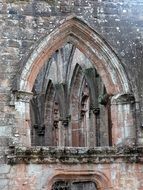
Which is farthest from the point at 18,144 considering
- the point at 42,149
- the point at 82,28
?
the point at 82,28

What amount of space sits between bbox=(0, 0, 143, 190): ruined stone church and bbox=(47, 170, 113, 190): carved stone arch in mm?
21

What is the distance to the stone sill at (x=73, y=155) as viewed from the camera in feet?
38.8

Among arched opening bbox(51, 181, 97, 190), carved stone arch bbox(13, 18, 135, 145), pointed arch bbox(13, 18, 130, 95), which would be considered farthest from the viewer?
arched opening bbox(51, 181, 97, 190)

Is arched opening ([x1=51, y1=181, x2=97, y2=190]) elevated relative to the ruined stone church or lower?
lower

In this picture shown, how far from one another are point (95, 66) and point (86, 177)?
2492 mm

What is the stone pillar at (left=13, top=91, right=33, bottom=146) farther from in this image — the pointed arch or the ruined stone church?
the pointed arch

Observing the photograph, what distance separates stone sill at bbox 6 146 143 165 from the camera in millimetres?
11828

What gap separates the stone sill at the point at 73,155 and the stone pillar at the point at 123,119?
0.27 meters

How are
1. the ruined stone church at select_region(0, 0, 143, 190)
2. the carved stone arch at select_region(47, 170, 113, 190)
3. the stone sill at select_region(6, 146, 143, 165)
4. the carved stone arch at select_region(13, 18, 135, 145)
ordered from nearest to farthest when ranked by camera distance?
the stone sill at select_region(6, 146, 143, 165) < the ruined stone church at select_region(0, 0, 143, 190) < the carved stone arch at select_region(47, 170, 113, 190) < the carved stone arch at select_region(13, 18, 135, 145)


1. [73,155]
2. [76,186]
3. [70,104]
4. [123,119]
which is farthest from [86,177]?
[70,104]

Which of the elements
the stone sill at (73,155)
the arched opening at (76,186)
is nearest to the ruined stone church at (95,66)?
the stone sill at (73,155)

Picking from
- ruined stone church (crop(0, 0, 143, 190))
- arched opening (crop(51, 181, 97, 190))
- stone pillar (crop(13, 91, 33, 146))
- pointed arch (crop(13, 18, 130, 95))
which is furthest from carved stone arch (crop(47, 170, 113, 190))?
arched opening (crop(51, 181, 97, 190))

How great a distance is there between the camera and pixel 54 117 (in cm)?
2161

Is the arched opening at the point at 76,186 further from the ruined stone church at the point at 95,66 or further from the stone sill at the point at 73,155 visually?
the stone sill at the point at 73,155
